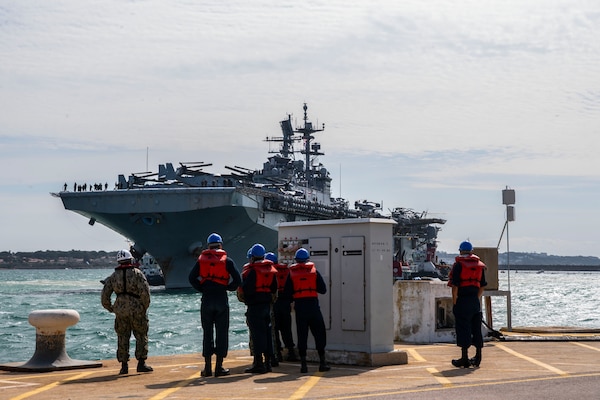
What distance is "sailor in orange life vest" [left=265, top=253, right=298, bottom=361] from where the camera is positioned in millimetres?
10445

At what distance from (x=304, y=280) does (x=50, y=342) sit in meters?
3.21

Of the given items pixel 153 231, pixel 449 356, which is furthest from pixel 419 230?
pixel 449 356

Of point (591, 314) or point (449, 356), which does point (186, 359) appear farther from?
point (591, 314)

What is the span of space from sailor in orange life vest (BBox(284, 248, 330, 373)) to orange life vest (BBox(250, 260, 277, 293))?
223mm

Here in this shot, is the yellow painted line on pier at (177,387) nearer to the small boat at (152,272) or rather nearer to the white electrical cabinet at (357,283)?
the white electrical cabinet at (357,283)

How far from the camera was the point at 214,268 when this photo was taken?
9281 mm

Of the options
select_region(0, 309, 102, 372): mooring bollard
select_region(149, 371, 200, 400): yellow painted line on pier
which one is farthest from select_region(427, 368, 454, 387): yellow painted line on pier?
select_region(0, 309, 102, 372): mooring bollard

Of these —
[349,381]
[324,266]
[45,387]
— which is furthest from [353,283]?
[45,387]

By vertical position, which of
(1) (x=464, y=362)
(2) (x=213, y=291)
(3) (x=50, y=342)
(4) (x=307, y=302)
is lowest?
(1) (x=464, y=362)

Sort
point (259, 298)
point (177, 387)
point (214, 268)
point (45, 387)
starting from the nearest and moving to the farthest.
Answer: point (177, 387) → point (45, 387) → point (214, 268) → point (259, 298)

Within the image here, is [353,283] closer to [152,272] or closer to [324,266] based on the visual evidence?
[324,266]

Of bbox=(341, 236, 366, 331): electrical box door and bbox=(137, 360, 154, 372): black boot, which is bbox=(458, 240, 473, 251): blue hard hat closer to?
bbox=(341, 236, 366, 331): electrical box door

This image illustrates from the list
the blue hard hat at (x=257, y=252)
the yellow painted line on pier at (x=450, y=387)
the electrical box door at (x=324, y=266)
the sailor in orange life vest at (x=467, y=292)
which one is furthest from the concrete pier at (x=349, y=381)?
the blue hard hat at (x=257, y=252)

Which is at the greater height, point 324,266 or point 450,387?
point 324,266
